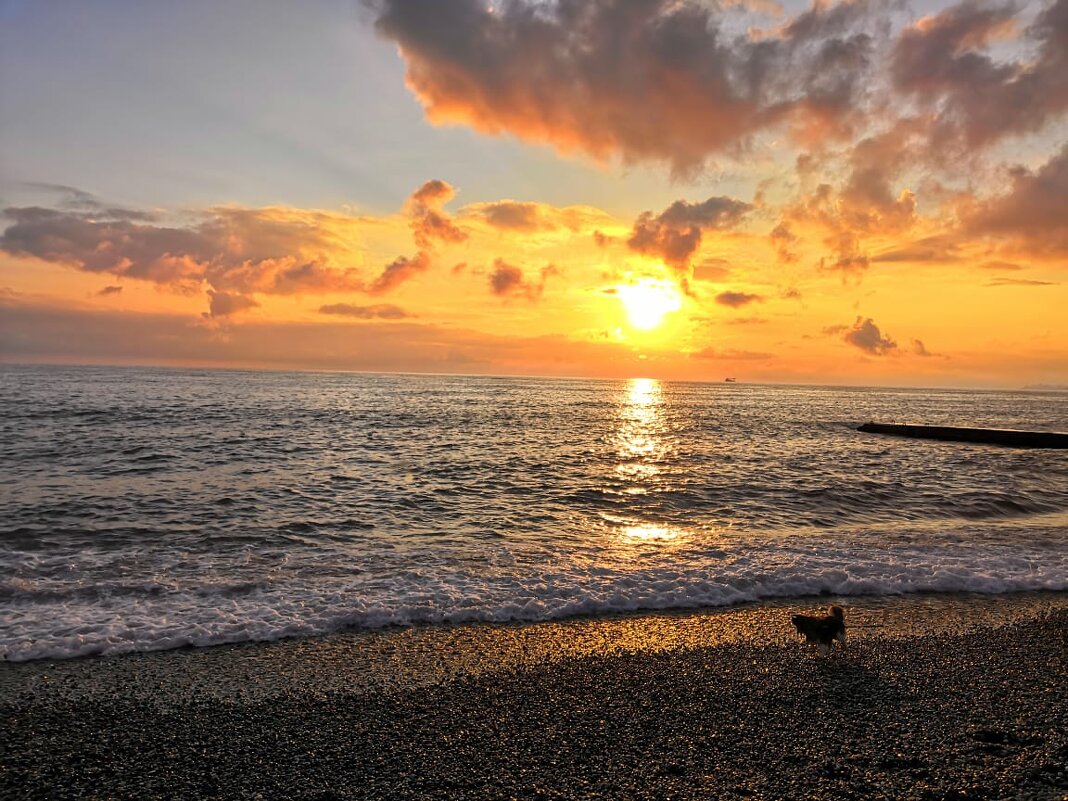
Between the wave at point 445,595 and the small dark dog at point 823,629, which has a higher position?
the small dark dog at point 823,629

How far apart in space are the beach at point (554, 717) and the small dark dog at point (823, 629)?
0.22 metres

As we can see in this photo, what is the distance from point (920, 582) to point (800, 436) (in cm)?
3930

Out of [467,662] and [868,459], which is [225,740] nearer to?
[467,662]

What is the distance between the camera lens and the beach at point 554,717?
5.18 meters

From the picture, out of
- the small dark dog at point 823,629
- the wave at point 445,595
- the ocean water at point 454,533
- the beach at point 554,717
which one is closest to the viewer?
the beach at point 554,717

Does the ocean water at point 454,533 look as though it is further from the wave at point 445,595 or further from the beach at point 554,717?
the beach at point 554,717

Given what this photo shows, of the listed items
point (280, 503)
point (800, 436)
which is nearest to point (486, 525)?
point (280, 503)

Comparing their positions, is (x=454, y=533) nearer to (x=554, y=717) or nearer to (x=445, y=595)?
(x=445, y=595)

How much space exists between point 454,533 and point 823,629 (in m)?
9.79

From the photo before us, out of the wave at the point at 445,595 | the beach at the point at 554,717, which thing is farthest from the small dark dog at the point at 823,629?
the wave at the point at 445,595

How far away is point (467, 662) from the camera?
786 cm

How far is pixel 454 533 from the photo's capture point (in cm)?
1550

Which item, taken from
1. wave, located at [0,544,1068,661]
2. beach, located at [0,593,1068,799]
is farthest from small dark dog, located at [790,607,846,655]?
wave, located at [0,544,1068,661]

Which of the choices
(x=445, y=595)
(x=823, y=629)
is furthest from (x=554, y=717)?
(x=445, y=595)
